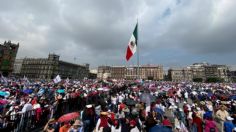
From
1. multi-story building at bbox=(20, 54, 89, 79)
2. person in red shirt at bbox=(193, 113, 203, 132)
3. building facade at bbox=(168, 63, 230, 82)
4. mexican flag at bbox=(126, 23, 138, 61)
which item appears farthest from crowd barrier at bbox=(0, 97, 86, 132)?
A: building facade at bbox=(168, 63, 230, 82)

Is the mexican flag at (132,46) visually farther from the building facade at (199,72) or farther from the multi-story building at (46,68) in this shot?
the building facade at (199,72)

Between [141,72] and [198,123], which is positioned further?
[141,72]

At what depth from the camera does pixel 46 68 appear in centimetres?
11281

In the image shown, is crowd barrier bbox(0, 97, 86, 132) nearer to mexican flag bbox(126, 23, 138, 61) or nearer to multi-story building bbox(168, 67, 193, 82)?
mexican flag bbox(126, 23, 138, 61)

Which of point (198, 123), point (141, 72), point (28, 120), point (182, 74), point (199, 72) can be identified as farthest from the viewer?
point (141, 72)

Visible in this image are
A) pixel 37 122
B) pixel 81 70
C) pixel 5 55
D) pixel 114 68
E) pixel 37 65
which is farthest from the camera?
pixel 114 68

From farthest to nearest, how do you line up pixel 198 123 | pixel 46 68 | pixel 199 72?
pixel 199 72 < pixel 46 68 < pixel 198 123

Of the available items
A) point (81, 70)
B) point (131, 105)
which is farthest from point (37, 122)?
point (81, 70)

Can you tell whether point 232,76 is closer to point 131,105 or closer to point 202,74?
point 202,74

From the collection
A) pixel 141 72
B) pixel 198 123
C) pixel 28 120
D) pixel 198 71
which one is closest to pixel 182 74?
pixel 198 71

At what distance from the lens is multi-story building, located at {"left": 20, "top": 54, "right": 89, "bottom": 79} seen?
112m

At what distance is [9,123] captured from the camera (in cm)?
670

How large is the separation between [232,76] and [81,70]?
11795cm

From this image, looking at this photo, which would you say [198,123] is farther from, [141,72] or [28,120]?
[141,72]
